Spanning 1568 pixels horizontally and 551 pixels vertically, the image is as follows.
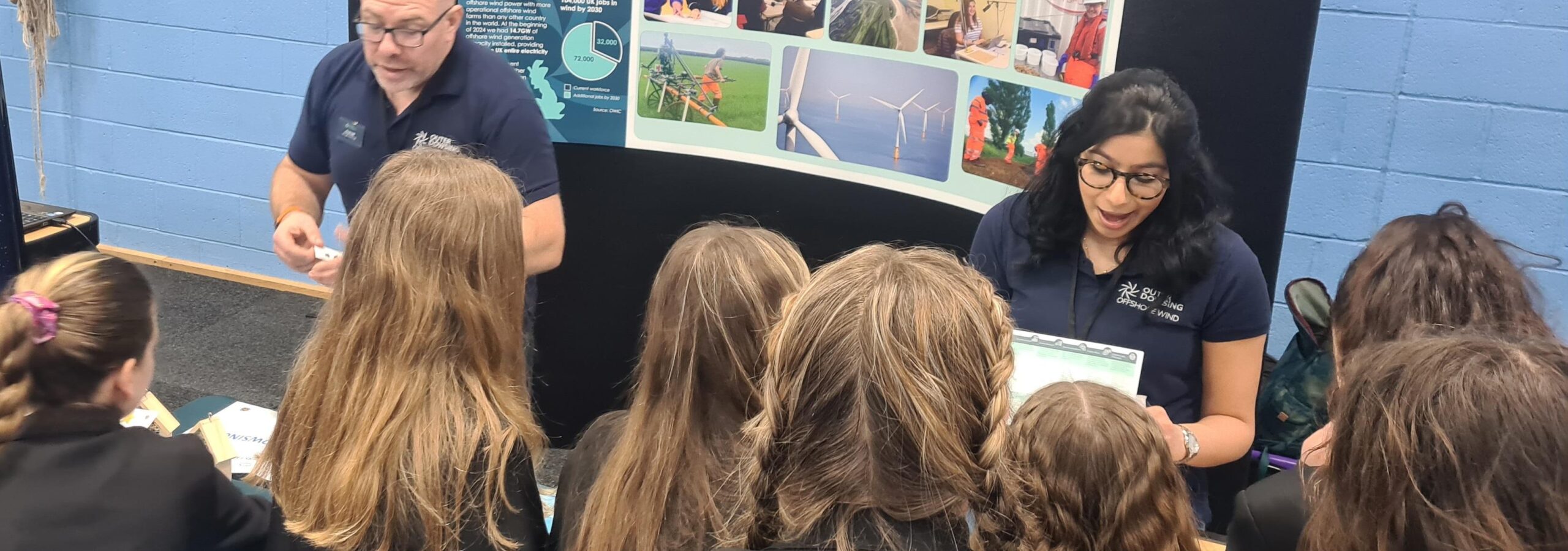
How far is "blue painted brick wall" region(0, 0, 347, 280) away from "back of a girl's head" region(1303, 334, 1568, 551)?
374 cm

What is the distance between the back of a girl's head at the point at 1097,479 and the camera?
1093 mm

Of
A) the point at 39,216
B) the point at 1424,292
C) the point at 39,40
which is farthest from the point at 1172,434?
the point at 39,40

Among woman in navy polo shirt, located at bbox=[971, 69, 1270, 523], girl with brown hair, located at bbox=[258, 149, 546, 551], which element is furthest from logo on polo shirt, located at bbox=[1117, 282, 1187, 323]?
girl with brown hair, located at bbox=[258, 149, 546, 551]

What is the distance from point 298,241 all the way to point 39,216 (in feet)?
3.03

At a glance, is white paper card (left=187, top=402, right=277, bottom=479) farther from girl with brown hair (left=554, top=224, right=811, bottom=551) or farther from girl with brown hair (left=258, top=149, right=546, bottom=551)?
girl with brown hair (left=554, top=224, right=811, bottom=551)

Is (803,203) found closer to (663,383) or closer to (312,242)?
(312,242)

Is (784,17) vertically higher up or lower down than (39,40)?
higher up

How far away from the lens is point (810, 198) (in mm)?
2527

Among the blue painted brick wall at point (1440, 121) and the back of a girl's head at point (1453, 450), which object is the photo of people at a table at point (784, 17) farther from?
the back of a girl's head at point (1453, 450)

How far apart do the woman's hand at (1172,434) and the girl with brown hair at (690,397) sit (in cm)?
65

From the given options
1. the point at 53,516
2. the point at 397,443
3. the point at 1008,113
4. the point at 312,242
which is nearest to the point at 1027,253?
the point at 1008,113

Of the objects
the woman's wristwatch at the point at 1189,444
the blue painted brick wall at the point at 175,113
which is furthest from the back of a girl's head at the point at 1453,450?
the blue painted brick wall at the point at 175,113

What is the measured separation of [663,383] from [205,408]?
1095 millimetres

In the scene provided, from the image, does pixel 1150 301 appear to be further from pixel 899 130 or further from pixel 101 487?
pixel 101 487
